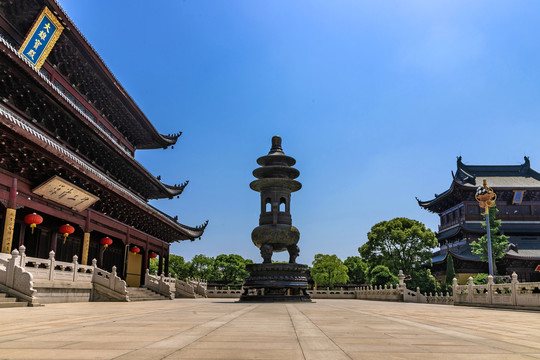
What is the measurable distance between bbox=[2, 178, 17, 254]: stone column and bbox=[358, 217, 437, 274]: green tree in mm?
28492

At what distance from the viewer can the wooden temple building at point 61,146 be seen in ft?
38.1

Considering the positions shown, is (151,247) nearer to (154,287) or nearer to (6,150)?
(154,287)

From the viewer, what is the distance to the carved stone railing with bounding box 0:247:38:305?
918 cm

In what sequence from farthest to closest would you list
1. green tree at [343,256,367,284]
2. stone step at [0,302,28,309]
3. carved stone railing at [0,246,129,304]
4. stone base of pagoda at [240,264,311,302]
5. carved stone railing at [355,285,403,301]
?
green tree at [343,256,367,284] → carved stone railing at [355,285,403,301] → stone base of pagoda at [240,264,311,302] → carved stone railing at [0,246,129,304] → stone step at [0,302,28,309]

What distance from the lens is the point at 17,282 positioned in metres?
9.38

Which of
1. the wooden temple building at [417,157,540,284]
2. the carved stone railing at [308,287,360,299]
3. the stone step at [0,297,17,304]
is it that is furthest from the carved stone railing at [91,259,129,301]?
the wooden temple building at [417,157,540,284]

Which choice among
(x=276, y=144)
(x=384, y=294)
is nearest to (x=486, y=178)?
(x=384, y=294)

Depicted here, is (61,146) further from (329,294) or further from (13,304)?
(329,294)

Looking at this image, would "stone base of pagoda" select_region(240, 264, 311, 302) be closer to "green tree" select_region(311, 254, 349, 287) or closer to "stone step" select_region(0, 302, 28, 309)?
"stone step" select_region(0, 302, 28, 309)

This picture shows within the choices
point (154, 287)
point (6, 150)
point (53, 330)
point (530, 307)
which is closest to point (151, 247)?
point (154, 287)

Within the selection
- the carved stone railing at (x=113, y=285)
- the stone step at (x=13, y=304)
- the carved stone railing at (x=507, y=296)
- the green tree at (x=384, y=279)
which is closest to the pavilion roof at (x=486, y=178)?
the green tree at (x=384, y=279)

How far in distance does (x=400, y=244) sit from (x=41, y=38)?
29.9 metres

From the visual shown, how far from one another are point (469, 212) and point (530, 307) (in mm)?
26117

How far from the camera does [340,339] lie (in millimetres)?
3648
